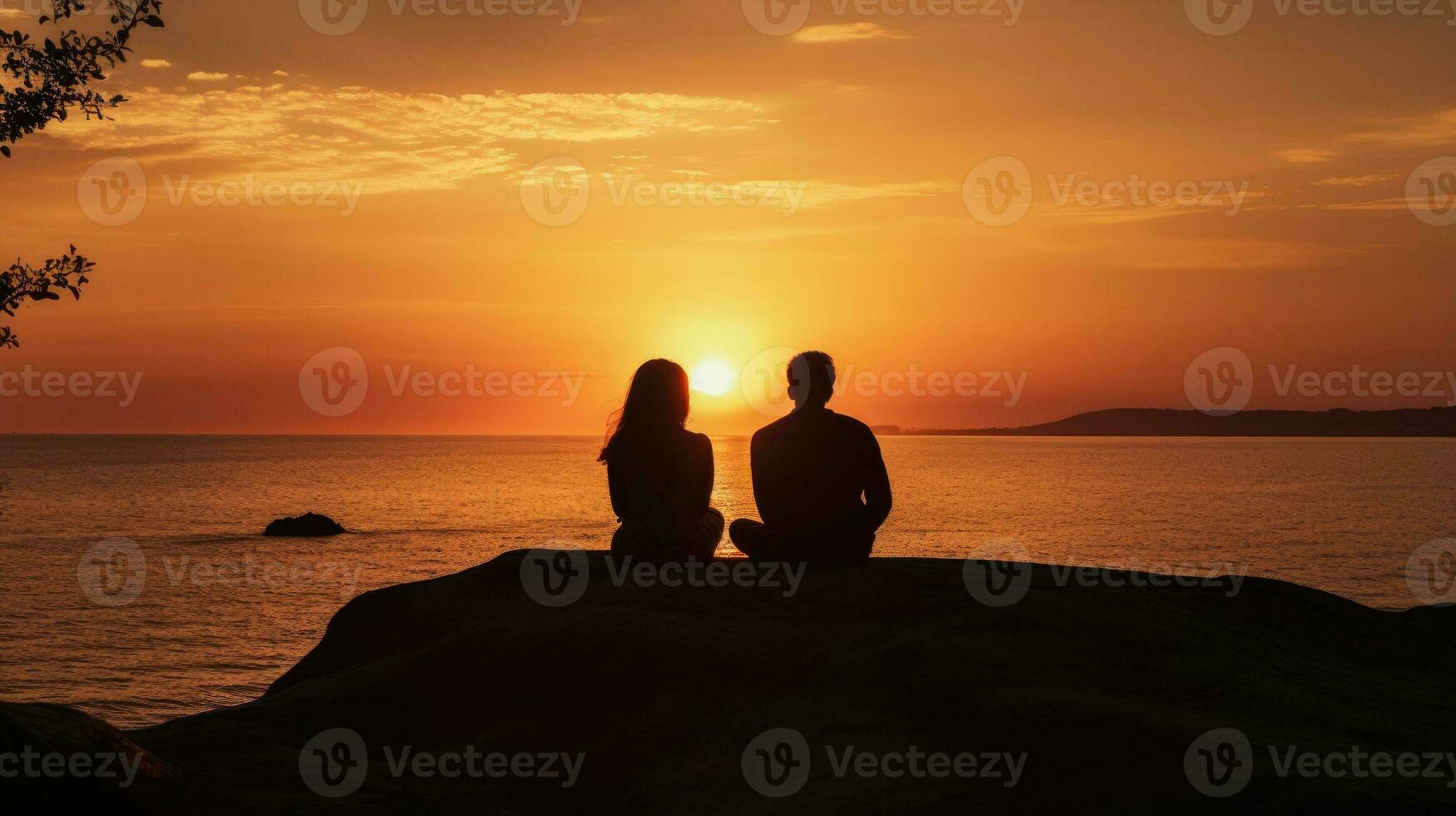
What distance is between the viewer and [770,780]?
611 centimetres

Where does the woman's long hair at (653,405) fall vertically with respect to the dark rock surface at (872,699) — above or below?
above

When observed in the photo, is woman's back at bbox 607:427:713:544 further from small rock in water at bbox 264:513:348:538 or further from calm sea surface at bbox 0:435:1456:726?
small rock in water at bbox 264:513:348:538

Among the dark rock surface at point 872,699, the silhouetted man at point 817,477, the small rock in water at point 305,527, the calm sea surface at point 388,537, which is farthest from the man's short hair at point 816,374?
the small rock in water at point 305,527

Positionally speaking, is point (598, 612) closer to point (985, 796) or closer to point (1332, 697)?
point (985, 796)

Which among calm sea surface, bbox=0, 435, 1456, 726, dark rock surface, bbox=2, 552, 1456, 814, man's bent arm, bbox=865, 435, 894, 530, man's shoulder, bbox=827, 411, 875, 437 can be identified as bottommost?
calm sea surface, bbox=0, 435, 1456, 726

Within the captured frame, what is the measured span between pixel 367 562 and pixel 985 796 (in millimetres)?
55478

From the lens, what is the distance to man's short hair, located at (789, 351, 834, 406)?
9.14m

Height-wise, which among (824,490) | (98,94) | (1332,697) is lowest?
(1332,697)

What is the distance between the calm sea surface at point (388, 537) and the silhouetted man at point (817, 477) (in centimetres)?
599

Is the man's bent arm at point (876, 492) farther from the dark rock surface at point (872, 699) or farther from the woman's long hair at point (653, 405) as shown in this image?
the woman's long hair at point (653, 405)

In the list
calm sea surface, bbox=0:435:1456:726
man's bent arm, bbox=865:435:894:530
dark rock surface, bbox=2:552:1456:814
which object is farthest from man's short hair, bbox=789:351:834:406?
calm sea surface, bbox=0:435:1456:726

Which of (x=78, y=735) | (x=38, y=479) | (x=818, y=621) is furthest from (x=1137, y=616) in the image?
(x=38, y=479)

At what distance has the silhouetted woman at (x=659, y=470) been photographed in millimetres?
9523

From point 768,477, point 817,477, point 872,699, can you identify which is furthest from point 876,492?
point 872,699
